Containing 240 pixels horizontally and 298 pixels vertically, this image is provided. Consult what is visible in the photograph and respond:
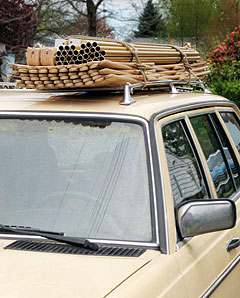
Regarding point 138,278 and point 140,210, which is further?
point 140,210

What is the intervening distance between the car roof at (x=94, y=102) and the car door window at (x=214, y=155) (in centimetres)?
13

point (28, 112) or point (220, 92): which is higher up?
point (28, 112)

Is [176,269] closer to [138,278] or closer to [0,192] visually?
[138,278]

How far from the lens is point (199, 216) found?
2762 millimetres

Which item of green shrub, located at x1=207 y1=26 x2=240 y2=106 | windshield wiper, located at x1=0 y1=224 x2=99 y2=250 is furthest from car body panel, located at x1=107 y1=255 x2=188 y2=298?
green shrub, located at x1=207 y1=26 x2=240 y2=106

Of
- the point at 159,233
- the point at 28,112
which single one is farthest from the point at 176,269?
the point at 28,112

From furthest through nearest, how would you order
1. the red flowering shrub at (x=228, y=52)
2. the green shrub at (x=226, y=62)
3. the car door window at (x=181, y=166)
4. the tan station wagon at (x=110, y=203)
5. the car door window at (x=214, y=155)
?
the red flowering shrub at (x=228, y=52), the green shrub at (x=226, y=62), the car door window at (x=214, y=155), the car door window at (x=181, y=166), the tan station wagon at (x=110, y=203)

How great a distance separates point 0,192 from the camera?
3094mm

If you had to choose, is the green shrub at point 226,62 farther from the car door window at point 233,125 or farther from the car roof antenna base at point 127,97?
the car roof antenna base at point 127,97

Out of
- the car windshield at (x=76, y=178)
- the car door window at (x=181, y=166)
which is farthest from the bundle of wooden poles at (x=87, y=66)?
the car door window at (x=181, y=166)

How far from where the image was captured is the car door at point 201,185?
287 cm

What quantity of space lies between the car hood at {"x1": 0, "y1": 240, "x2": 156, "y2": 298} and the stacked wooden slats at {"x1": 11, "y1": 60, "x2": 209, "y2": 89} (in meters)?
1.03

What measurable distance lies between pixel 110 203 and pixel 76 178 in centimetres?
24

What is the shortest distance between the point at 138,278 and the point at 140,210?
497mm
